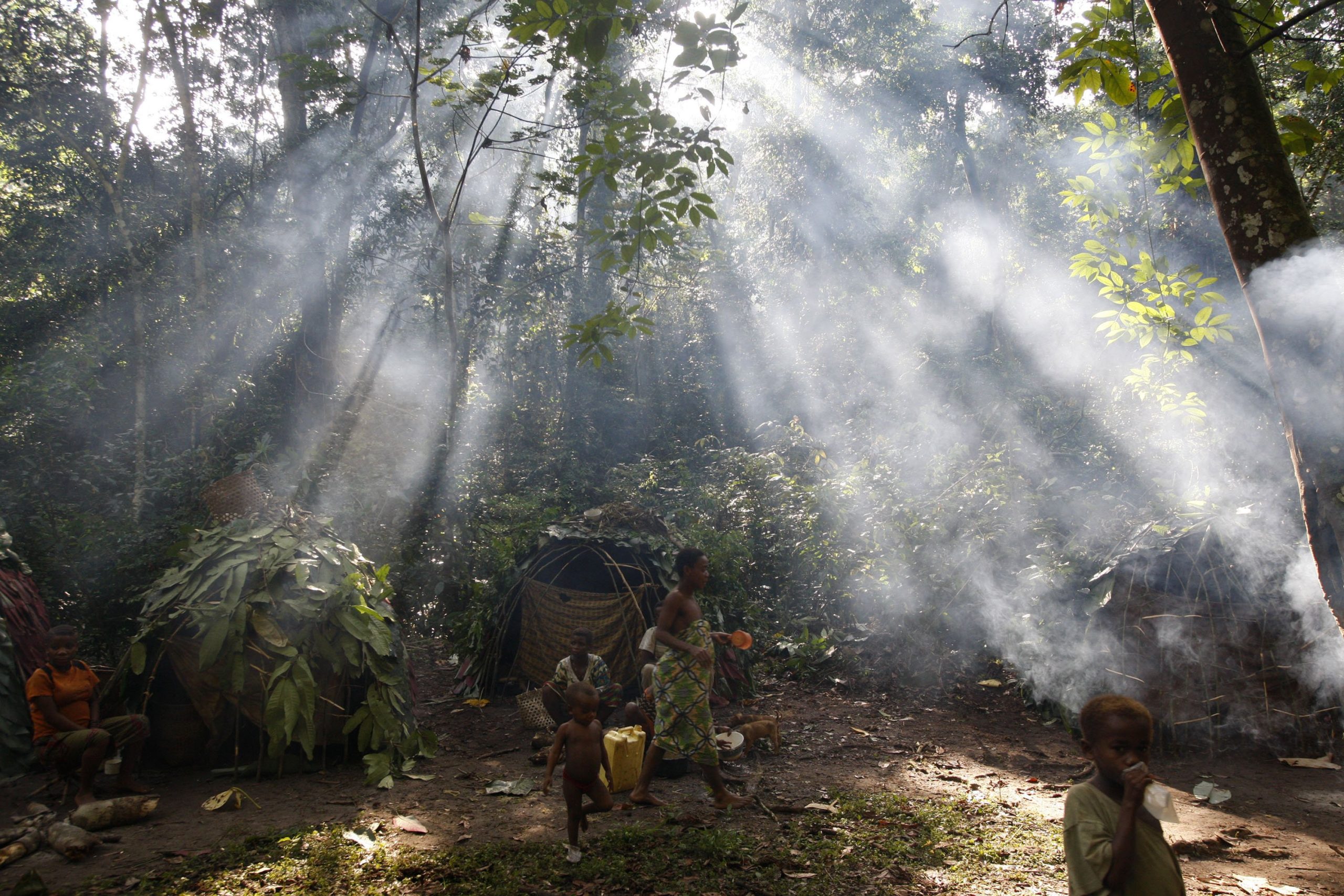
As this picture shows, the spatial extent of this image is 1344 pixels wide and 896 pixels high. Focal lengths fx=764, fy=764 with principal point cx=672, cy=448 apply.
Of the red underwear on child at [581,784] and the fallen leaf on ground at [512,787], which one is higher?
the red underwear on child at [581,784]

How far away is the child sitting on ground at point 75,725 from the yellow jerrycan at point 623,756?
127 inches

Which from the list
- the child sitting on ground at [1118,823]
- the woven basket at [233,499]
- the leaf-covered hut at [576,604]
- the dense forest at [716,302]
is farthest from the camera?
the leaf-covered hut at [576,604]

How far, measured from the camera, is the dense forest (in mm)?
3762

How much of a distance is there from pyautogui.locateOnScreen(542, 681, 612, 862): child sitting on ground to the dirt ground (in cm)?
38

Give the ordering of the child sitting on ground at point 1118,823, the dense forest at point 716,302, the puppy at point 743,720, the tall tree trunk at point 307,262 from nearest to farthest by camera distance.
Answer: the child sitting on ground at point 1118,823 → the dense forest at point 716,302 → the puppy at point 743,720 → the tall tree trunk at point 307,262

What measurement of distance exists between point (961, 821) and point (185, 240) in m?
17.0

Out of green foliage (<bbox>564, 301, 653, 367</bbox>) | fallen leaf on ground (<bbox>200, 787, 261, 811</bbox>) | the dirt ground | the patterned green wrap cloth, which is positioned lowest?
the dirt ground

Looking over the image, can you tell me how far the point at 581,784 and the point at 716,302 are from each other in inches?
750

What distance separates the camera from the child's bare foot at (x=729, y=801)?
4.87 m

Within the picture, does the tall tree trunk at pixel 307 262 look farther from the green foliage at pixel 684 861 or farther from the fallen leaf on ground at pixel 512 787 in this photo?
the green foliage at pixel 684 861

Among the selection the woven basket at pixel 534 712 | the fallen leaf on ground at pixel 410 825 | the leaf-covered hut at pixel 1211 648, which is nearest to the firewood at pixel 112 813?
the fallen leaf on ground at pixel 410 825

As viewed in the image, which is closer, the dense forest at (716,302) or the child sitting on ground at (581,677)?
the dense forest at (716,302)

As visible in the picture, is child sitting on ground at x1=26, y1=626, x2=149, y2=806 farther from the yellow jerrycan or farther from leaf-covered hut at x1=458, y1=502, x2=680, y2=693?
leaf-covered hut at x1=458, y1=502, x2=680, y2=693

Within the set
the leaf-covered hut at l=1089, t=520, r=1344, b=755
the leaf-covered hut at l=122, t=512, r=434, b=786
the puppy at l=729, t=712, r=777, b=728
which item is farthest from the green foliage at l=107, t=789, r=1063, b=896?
the leaf-covered hut at l=1089, t=520, r=1344, b=755
